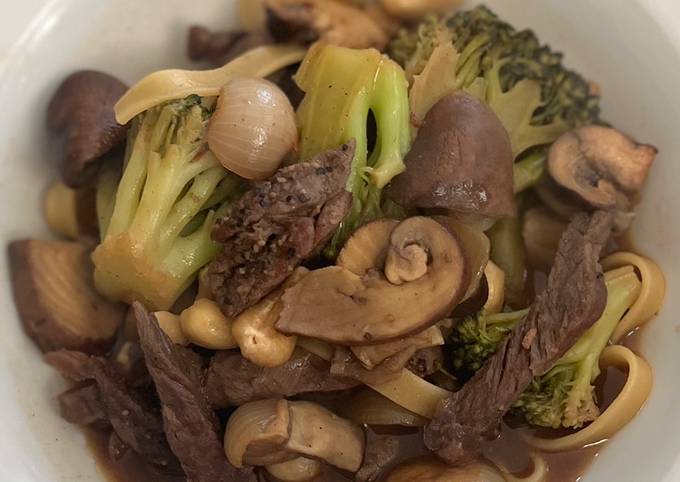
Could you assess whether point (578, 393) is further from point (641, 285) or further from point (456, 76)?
point (456, 76)

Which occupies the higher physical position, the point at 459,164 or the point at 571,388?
the point at 459,164

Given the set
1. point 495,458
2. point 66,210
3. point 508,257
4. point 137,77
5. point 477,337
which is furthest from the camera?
point 137,77

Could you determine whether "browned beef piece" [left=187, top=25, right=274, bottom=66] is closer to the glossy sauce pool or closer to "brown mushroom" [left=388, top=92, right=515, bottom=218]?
"brown mushroom" [left=388, top=92, right=515, bottom=218]

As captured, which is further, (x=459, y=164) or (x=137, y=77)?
(x=137, y=77)

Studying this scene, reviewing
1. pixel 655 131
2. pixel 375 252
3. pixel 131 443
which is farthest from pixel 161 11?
pixel 655 131

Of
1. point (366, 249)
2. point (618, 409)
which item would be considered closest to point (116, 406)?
point (366, 249)

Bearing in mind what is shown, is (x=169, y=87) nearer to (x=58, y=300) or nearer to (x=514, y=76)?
(x=58, y=300)

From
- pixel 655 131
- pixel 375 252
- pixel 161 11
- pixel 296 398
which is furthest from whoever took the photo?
pixel 161 11
